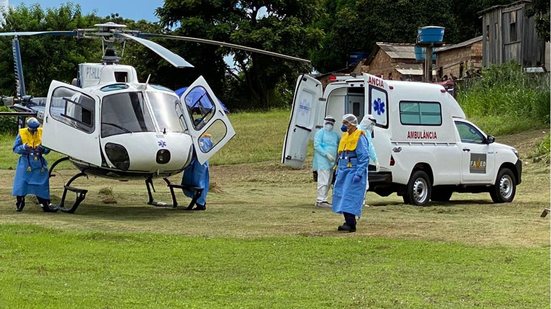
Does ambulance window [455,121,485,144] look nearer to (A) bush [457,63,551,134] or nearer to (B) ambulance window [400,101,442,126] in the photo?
(B) ambulance window [400,101,442,126]

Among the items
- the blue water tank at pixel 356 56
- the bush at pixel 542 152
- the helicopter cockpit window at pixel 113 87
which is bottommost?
the bush at pixel 542 152

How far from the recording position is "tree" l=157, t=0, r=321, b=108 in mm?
51594

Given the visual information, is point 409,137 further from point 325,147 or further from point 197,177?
point 197,177

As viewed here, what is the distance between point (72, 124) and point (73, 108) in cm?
29

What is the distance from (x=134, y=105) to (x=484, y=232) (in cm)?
620

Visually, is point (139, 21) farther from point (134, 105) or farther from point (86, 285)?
point (86, 285)

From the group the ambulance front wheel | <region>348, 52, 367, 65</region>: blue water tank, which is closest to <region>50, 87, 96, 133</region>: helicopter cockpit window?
the ambulance front wheel

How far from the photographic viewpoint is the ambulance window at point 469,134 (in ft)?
64.0

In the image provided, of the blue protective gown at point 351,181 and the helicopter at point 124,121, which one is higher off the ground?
the helicopter at point 124,121

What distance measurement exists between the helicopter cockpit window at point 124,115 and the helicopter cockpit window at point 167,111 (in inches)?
7.2

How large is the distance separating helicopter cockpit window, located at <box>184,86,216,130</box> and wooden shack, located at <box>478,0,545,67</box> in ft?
75.6

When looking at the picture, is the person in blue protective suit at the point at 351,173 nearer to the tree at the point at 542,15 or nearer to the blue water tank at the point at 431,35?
the blue water tank at the point at 431,35

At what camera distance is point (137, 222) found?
15469mm

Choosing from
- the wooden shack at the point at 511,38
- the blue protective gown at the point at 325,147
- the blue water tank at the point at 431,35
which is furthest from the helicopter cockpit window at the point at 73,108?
the wooden shack at the point at 511,38
